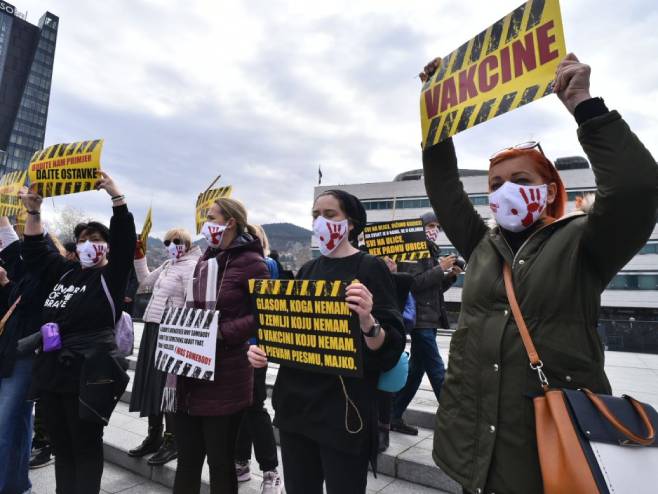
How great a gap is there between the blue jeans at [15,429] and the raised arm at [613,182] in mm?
4044

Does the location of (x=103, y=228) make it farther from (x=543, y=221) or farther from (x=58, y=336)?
(x=543, y=221)

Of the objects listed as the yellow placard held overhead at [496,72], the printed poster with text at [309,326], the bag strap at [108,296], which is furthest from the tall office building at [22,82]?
the yellow placard held overhead at [496,72]

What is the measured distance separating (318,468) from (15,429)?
9.30 feet

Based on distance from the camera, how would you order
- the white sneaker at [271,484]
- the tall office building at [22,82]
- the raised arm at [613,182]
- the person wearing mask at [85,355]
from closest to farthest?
the raised arm at [613,182]
the person wearing mask at [85,355]
the white sneaker at [271,484]
the tall office building at [22,82]

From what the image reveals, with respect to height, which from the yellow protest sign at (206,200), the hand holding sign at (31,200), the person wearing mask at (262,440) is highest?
the yellow protest sign at (206,200)

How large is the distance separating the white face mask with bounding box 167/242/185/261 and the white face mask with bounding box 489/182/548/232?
3.47m

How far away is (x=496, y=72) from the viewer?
1.88m

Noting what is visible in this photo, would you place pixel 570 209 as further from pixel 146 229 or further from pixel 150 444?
pixel 150 444

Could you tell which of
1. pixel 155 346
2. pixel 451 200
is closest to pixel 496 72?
pixel 451 200

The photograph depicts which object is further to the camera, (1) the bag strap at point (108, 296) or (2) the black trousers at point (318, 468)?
(1) the bag strap at point (108, 296)

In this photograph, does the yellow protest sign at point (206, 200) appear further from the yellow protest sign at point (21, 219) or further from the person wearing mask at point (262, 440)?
the person wearing mask at point (262, 440)

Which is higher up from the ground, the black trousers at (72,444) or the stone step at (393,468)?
the black trousers at (72,444)

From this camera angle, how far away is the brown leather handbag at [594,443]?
1102 millimetres

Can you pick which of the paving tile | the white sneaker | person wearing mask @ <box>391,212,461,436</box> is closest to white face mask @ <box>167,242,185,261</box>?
the paving tile
